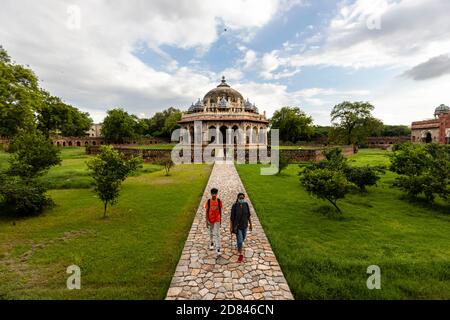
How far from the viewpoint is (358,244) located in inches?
250

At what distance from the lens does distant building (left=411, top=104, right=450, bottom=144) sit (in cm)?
3847

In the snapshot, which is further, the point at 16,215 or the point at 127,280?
the point at 16,215

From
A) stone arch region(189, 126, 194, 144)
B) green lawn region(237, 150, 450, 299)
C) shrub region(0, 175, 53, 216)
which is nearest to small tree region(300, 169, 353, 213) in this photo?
green lawn region(237, 150, 450, 299)

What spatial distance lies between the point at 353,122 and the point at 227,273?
4545 cm

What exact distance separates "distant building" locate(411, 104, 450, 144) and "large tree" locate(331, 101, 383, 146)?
7993 mm

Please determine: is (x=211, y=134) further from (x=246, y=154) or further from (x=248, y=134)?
(x=246, y=154)

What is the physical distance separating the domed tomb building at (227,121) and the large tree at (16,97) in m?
19.5

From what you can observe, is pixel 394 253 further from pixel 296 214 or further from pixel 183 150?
pixel 183 150

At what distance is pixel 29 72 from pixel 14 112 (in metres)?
4.10

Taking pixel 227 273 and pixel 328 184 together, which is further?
pixel 328 184

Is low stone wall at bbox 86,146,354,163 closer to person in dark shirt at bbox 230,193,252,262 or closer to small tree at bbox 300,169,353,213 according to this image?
small tree at bbox 300,169,353,213

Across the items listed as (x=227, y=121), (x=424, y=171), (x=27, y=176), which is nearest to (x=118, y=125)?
(x=227, y=121)

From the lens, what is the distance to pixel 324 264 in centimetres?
519
